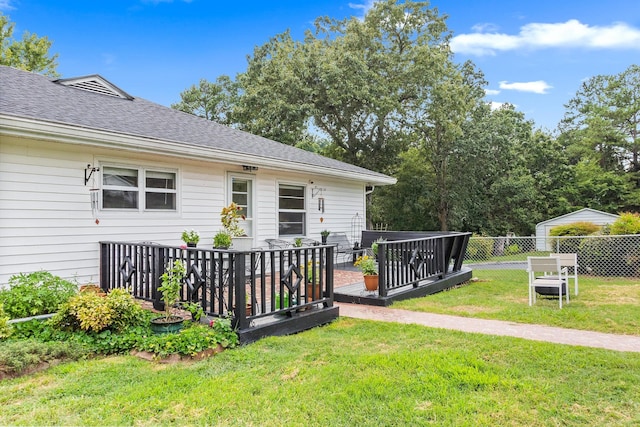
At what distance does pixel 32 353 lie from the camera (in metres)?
3.64

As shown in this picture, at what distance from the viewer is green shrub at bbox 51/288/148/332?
412 cm

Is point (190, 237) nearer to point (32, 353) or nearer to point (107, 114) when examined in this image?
point (107, 114)

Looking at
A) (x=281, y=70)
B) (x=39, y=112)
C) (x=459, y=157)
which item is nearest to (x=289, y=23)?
(x=281, y=70)

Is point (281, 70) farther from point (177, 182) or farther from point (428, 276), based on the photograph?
point (428, 276)

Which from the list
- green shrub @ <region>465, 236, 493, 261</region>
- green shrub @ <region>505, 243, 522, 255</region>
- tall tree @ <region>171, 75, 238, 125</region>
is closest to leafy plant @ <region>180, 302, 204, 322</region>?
green shrub @ <region>465, 236, 493, 261</region>

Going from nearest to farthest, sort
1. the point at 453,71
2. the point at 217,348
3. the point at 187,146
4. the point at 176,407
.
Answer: the point at 176,407
the point at 217,348
the point at 187,146
the point at 453,71

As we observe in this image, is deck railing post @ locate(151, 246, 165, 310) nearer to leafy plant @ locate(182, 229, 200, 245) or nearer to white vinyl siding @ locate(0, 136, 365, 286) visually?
white vinyl siding @ locate(0, 136, 365, 286)

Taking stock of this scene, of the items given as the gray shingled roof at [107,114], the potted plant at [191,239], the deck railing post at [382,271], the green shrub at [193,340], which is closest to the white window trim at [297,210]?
the gray shingled roof at [107,114]

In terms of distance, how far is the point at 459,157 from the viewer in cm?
2189

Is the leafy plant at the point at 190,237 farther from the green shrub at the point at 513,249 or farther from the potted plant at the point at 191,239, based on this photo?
the green shrub at the point at 513,249

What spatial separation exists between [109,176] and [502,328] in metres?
6.07

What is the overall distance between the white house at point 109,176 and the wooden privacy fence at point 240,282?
706 mm

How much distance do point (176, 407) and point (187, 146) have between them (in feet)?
16.4

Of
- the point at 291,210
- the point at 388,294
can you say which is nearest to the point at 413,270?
the point at 388,294
